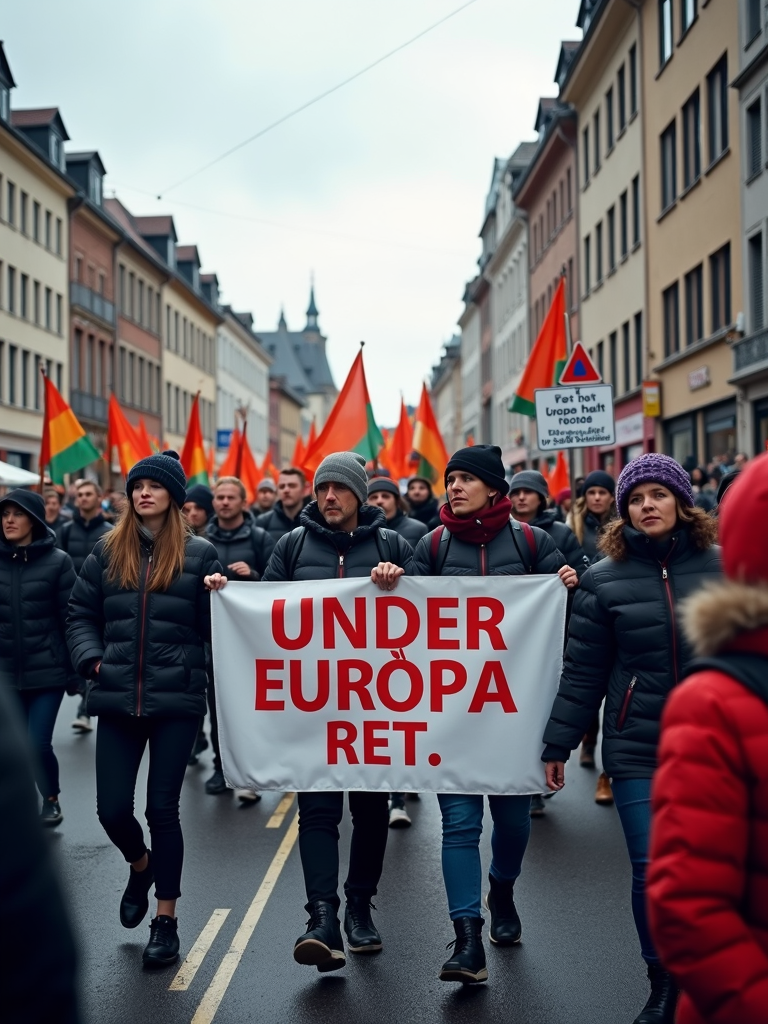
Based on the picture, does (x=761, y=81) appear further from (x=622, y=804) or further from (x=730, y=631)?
(x=730, y=631)

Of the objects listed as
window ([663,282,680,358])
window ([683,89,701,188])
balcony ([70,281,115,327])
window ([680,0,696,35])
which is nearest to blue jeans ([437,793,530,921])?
window ([683,89,701,188])

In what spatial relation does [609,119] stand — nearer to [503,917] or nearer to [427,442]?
[427,442]

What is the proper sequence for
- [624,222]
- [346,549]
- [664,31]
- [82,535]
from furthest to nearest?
1. [624,222]
2. [664,31]
3. [82,535]
4. [346,549]

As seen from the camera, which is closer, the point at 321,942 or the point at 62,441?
the point at 321,942

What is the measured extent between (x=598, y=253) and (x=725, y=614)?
3837 cm

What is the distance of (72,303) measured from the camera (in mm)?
49344

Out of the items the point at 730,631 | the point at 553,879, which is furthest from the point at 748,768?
the point at 553,879

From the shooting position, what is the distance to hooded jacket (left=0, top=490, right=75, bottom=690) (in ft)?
24.8

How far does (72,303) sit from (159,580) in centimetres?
4548

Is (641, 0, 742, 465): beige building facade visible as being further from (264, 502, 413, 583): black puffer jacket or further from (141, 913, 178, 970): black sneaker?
(141, 913, 178, 970): black sneaker

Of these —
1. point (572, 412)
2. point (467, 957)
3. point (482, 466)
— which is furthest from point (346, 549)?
point (572, 412)

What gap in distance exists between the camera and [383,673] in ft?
19.7

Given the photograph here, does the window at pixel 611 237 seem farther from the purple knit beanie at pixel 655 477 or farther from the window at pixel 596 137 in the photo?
the purple knit beanie at pixel 655 477

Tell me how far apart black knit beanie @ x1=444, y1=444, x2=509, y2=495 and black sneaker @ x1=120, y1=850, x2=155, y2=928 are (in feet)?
7.09
